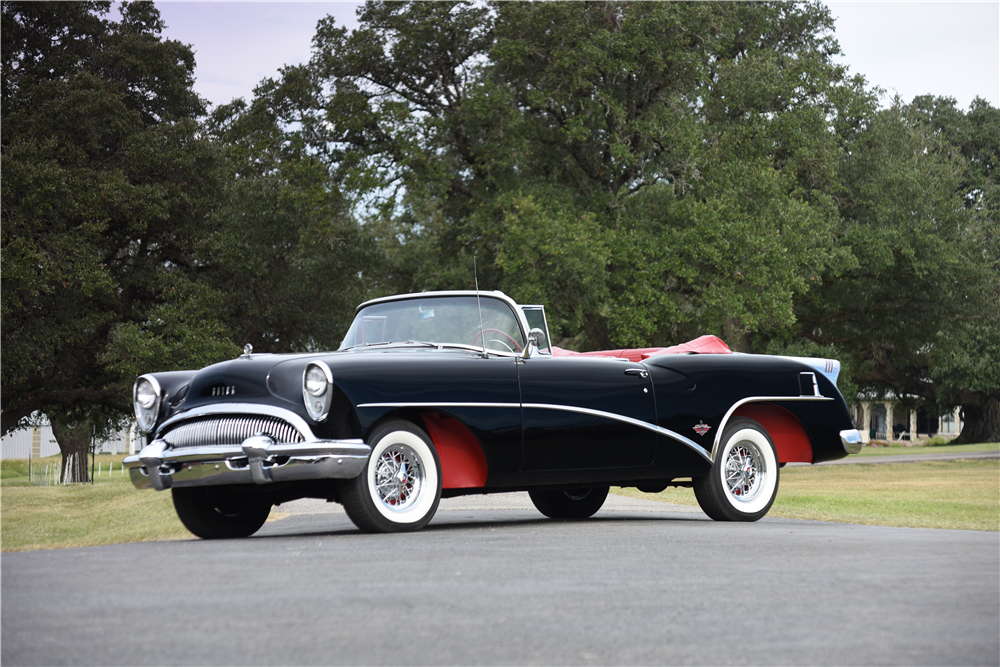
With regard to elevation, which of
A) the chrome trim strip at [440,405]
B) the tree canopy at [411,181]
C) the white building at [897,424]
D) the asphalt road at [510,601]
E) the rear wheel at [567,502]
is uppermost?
the tree canopy at [411,181]

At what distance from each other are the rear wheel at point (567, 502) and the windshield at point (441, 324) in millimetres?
2059

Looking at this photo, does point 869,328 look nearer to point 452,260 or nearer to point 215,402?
point 452,260

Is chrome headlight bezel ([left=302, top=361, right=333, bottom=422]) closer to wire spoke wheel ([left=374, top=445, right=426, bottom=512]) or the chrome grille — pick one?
the chrome grille

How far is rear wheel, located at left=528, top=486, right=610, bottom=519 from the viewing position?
10469 millimetres

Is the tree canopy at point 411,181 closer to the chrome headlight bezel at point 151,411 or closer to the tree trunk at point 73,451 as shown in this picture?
the tree trunk at point 73,451

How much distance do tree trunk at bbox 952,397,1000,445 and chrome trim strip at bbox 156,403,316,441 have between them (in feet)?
169

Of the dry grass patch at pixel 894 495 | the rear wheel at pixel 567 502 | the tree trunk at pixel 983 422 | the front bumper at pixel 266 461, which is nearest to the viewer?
the front bumper at pixel 266 461

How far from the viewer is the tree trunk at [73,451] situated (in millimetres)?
39500

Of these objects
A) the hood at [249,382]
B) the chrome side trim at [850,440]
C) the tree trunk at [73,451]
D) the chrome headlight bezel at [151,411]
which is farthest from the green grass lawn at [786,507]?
the tree trunk at [73,451]

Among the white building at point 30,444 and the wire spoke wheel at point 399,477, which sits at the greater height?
the wire spoke wheel at point 399,477

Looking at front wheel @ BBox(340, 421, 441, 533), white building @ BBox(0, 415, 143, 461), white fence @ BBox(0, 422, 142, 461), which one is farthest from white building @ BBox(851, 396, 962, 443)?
front wheel @ BBox(340, 421, 441, 533)

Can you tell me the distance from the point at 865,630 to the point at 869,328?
31744mm

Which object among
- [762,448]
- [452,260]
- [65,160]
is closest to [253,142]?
[65,160]

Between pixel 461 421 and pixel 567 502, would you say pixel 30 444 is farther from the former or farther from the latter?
pixel 461 421
